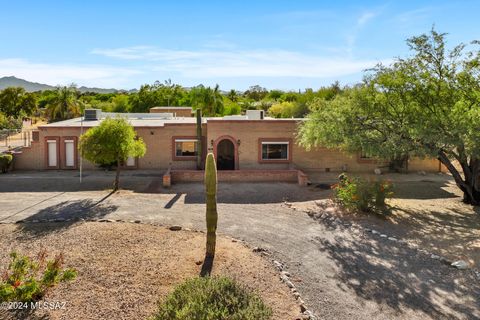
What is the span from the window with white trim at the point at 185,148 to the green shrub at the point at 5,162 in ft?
40.9

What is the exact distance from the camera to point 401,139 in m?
18.7

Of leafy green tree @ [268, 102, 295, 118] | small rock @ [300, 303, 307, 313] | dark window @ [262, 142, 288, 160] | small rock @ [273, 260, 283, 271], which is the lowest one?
small rock @ [300, 303, 307, 313]

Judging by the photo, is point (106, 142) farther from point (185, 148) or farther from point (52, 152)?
point (52, 152)

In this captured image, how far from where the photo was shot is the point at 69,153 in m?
30.5

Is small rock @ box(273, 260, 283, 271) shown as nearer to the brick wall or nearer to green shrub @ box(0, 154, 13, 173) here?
the brick wall

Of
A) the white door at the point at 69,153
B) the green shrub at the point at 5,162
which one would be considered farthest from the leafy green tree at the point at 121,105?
the green shrub at the point at 5,162

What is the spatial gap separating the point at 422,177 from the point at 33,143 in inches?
1155

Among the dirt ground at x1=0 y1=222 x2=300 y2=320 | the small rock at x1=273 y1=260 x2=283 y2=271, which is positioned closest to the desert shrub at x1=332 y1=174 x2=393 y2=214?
the dirt ground at x1=0 y1=222 x2=300 y2=320

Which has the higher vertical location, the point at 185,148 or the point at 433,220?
the point at 185,148

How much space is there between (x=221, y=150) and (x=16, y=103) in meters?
52.1

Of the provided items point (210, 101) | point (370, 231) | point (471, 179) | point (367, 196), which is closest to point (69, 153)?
point (367, 196)

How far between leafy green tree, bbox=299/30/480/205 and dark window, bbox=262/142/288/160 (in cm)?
887

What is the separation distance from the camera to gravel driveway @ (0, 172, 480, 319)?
418 inches

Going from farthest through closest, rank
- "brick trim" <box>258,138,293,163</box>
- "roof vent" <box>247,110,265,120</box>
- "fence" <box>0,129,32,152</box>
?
1. "fence" <box>0,129,32,152</box>
2. "roof vent" <box>247,110,265,120</box>
3. "brick trim" <box>258,138,293,163</box>
